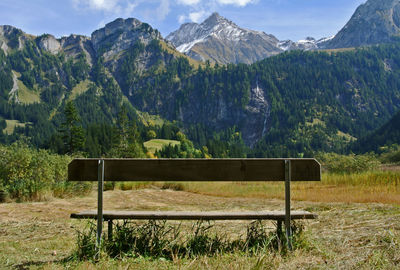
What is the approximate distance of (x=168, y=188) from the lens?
2080cm

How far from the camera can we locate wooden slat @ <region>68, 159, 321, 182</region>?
4332mm

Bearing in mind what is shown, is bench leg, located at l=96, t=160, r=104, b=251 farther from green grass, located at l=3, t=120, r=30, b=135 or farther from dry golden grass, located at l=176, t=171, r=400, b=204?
green grass, located at l=3, t=120, r=30, b=135

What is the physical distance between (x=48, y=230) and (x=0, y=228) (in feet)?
3.46

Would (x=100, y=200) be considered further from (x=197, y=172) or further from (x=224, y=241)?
(x=224, y=241)

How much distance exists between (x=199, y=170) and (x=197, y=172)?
0.03 meters

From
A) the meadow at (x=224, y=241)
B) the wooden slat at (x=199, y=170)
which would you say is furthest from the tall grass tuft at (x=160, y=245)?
the wooden slat at (x=199, y=170)

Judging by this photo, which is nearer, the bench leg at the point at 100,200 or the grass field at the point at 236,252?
the grass field at the point at 236,252

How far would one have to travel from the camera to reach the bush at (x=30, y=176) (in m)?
12.7

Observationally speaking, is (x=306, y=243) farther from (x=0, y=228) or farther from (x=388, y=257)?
(x=0, y=228)

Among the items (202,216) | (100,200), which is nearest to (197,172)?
(202,216)

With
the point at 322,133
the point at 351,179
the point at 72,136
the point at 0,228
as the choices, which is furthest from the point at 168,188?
the point at 322,133

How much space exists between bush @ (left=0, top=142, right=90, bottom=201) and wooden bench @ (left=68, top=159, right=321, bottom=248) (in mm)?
9279

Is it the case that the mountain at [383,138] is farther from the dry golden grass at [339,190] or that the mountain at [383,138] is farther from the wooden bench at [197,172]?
the wooden bench at [197,172]

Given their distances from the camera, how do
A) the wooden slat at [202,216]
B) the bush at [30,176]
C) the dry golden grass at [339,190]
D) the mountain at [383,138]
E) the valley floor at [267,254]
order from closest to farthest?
1. the valley floor at [267,254]
2. the wooden slat at [202,216]
3. the dry golden grass at [339,190]
4. the bush at [30,176]
5. the mountain at [383,138]
